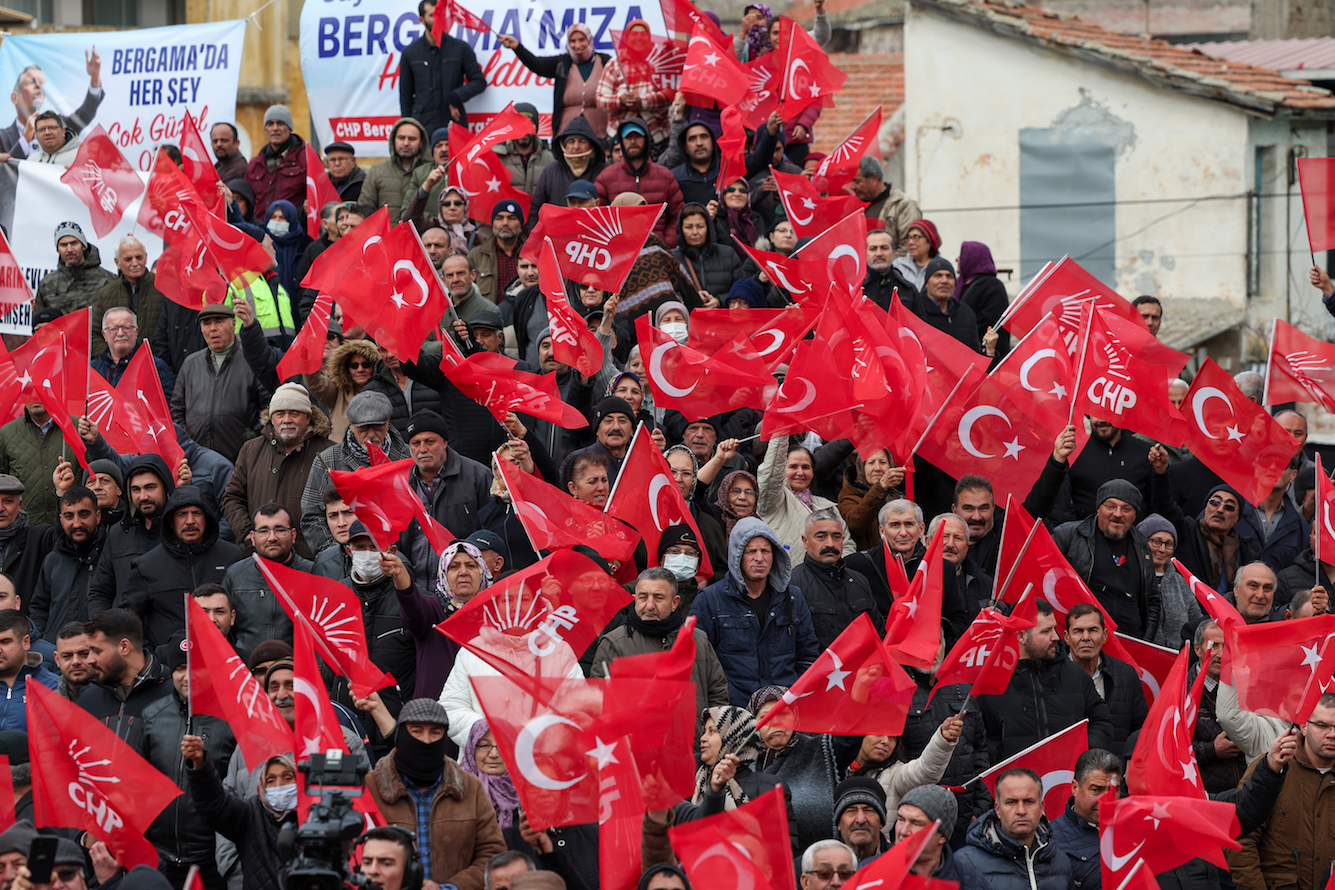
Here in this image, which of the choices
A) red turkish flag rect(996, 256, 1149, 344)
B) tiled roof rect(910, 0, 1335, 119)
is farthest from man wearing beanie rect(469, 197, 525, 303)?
tiled roof rect(910, 0, 1335, 119)

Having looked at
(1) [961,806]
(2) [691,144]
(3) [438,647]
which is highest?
(2) [691,144]

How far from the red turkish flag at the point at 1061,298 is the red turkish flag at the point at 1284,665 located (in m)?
3.05

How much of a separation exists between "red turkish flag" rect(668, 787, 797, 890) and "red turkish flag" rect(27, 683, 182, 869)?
7.65 feet

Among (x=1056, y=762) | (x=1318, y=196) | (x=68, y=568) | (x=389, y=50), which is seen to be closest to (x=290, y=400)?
(x=68, y=568)

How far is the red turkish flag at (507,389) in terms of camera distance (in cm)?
1129

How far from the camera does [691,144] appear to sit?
15422mm

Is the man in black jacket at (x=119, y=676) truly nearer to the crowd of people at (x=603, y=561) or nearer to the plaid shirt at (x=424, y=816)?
the crowd of people at (x=603, y=561)

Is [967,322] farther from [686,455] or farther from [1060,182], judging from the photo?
[1060,182]

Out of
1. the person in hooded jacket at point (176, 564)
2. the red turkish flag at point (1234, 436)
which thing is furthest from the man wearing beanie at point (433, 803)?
the red turkish flag at point (1234, 436)

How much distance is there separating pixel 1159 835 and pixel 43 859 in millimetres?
4772

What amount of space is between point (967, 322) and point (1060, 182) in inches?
369

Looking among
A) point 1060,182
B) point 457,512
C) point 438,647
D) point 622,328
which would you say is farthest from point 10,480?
point 1060,182

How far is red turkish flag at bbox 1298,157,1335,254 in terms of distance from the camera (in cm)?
1173

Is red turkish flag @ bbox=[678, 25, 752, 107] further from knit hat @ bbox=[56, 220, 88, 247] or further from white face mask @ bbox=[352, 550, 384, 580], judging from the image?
white face mask @ bbox=[352, 550, 384, 580]
